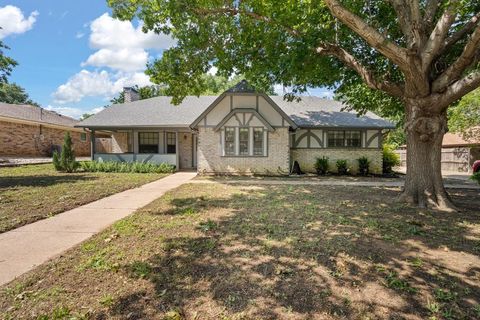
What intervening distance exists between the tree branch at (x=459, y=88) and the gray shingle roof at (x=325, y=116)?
827 cm

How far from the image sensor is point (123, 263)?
12.5 ft

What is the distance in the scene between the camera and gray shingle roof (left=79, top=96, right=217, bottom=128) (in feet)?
55.8

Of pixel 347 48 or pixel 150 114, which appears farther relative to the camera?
pixel 150 114

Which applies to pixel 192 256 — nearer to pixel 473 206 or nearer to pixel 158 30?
pixel 158 30

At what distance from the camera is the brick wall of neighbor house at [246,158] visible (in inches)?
592

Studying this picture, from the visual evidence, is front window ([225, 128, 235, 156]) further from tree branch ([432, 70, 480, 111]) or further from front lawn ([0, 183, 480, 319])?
tree branch ([432, 70, 480, 111])

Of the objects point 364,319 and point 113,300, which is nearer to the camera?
point 364,319

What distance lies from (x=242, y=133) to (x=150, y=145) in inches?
297

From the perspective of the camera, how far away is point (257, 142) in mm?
15070

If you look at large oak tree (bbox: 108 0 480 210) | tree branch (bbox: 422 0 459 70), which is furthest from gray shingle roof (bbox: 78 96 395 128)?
tree branch (bbox: 422 0 459 70)

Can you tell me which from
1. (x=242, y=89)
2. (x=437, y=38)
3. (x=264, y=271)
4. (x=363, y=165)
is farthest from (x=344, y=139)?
(x=264, y=271)

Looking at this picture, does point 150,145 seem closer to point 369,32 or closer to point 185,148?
point 185,148

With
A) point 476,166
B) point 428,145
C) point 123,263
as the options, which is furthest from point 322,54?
point 476,166

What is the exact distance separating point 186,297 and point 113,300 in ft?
2.60
